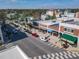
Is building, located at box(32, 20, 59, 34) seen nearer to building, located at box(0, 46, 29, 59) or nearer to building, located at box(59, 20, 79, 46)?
building, located at box(59, 20, 79, 46)

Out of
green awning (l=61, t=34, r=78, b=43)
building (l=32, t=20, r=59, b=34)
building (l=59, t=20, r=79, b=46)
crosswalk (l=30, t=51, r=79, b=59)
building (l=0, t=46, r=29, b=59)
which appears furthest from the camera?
building (l=32, t=20, r=59, b=34)

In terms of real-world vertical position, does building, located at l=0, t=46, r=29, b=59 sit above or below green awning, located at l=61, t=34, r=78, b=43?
above

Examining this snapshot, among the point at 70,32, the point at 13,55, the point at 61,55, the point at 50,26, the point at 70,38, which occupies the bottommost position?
the point at 61,55

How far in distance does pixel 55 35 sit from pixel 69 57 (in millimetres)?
20583

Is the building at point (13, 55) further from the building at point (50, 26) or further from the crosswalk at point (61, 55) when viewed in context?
the building at point (50, 26)

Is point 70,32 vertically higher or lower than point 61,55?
higher

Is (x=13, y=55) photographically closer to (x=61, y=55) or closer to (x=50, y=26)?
(x=61, y=55)

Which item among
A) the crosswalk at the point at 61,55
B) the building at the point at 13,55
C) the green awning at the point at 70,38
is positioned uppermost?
the building at the point at 13,55

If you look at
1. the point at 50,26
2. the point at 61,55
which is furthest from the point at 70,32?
the point at 50,26

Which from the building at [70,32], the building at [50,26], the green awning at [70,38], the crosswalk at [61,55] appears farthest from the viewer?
the building at [50,26]

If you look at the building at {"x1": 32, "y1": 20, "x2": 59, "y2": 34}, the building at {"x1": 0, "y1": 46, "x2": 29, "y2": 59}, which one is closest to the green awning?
the building at {"x1": 32, "y1": 20, "x2": 59, "y2": 34}

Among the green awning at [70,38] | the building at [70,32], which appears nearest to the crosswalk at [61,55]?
the green awning at [70,38]

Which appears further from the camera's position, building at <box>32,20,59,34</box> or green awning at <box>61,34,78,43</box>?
building at <box>32,20,59,34</box>

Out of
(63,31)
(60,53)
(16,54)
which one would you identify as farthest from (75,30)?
(16,54)
